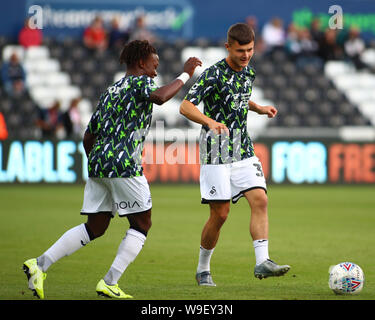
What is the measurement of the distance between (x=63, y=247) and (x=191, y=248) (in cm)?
374

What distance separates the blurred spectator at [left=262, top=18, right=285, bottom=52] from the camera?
25656 millimetres

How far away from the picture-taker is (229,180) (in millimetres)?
7262

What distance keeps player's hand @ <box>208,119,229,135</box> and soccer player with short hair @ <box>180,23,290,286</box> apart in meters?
0.28

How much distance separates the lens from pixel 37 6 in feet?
80.2

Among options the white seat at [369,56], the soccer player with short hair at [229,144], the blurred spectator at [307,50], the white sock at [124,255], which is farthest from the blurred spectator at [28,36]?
the white sock at [124,255]

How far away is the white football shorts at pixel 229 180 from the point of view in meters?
7.19

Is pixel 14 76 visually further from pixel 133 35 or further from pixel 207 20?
pixel 207 20

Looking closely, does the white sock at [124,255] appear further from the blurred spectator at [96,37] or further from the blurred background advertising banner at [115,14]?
the blurred background advertising banner at [115,14]

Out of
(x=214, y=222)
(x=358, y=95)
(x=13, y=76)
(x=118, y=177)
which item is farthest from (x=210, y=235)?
(x=358, y=95)

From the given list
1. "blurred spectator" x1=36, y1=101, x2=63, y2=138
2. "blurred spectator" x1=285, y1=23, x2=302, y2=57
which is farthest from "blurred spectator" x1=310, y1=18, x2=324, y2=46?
"blurred spectator" x1=36, y1=101, x2=63, y2=138

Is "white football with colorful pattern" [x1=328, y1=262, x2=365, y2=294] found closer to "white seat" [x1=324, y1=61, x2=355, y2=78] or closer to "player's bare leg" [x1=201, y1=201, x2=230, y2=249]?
"player's bare leg" [x1=201, y1=201, x2=230, y2=249]

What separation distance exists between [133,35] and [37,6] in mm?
2991

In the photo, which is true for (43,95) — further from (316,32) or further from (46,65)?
(316,32)

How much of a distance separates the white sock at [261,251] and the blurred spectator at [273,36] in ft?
62.9
